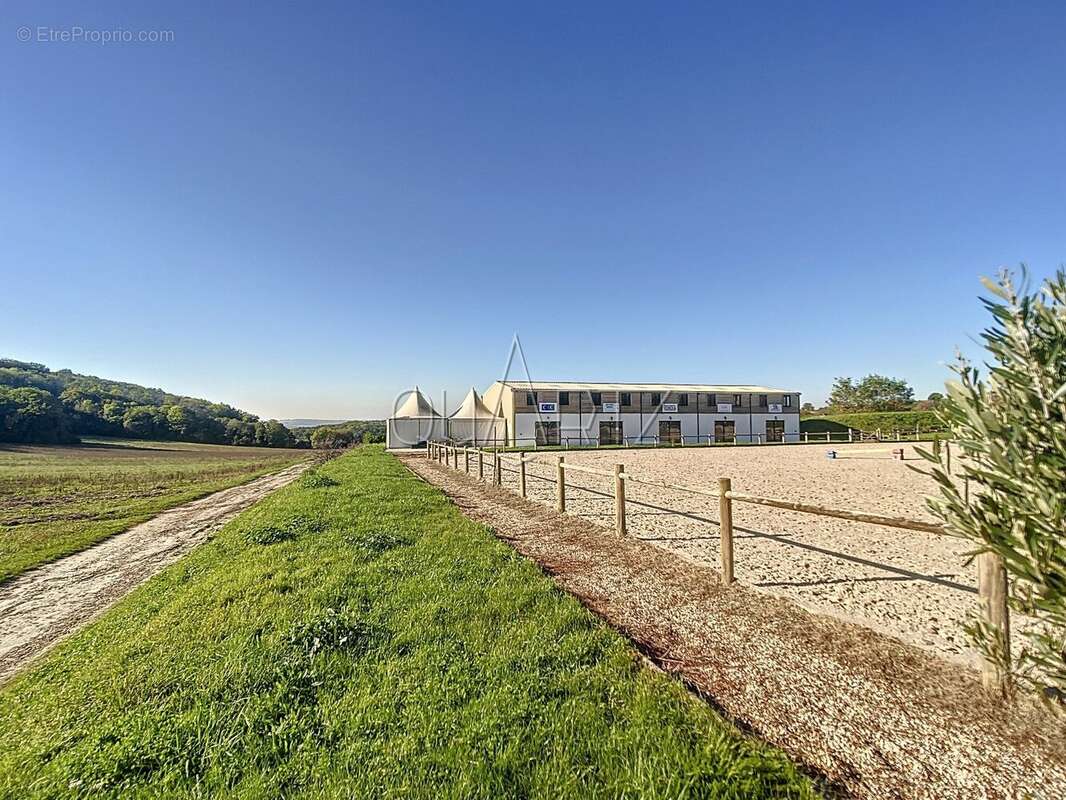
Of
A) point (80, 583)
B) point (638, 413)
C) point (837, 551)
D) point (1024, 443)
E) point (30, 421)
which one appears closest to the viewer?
point (1024, 443)

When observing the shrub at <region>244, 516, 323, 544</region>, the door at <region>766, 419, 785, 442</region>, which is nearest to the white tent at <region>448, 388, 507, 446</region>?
the door at <region>766, 419, 785, 442</region>

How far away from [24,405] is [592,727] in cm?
7520

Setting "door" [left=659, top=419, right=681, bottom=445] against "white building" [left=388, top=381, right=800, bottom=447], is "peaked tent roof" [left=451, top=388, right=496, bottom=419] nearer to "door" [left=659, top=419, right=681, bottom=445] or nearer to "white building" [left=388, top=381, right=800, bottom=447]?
"white building" [left=388, top=381, right=800, bottom=447]

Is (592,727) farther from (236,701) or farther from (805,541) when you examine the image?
(805,541)

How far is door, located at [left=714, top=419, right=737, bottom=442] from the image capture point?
45.3 meters

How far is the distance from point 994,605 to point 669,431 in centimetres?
4231

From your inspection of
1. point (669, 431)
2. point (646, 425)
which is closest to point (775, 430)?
point (669, 431)

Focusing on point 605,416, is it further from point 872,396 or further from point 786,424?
point 872,396

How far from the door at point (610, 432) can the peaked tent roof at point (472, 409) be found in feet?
34.4

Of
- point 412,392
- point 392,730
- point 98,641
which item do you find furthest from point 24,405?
point 392,730

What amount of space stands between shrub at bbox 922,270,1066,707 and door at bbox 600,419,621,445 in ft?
132

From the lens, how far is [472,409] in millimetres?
44312

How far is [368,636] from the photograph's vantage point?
3.74 m

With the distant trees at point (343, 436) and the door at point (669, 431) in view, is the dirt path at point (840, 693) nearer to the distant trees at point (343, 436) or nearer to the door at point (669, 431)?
the door at point (669, 431)
